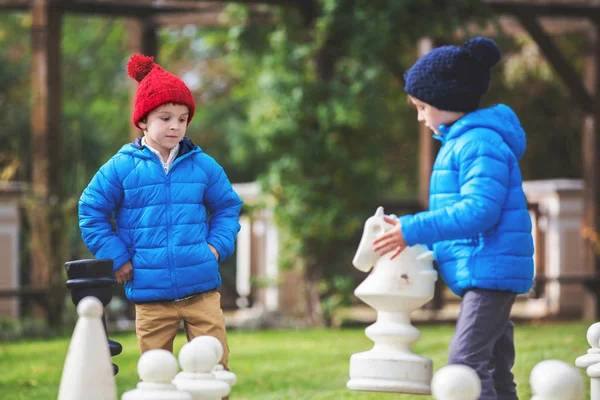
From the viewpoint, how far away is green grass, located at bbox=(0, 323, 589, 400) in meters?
5.32

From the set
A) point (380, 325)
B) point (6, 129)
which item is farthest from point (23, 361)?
point (6, 129)

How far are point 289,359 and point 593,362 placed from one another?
3855 millimetres

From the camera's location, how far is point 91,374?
8.16 ft

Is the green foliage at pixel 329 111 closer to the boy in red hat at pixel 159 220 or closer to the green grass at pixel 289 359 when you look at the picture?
the green grass at pixel 289 359

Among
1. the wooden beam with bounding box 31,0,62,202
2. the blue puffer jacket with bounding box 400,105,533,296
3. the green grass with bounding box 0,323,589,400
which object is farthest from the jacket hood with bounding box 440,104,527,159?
the wooden beam with bounding box 31,0,62,202

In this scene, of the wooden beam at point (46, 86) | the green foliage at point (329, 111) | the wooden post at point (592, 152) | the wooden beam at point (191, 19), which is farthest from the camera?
the wooden beam at point (191, 19)

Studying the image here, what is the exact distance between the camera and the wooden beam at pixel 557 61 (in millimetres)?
10188

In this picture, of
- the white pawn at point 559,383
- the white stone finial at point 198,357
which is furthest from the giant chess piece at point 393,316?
the white pawn at point 559,383

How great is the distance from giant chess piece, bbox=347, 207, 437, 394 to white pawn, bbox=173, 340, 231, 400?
63 centimetres

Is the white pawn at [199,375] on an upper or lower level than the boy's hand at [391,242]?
lower

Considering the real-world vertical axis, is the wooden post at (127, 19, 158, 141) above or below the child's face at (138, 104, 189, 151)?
above

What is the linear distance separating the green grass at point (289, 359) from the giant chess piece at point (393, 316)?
1.56m

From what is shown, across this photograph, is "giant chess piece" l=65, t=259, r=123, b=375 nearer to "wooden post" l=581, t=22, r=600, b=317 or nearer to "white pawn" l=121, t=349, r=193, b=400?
"white pawn" l=121, t=349, r=193, b=400

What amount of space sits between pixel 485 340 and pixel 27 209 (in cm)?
690
